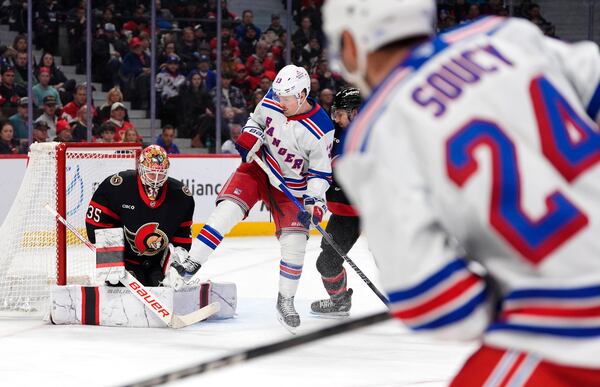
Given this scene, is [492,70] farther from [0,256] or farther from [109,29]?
[109,29]

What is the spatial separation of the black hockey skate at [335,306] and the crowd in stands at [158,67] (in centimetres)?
318

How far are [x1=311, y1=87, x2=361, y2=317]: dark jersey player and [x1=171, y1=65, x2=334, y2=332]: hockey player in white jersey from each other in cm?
24

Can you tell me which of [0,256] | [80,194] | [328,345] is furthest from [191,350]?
[80,194]

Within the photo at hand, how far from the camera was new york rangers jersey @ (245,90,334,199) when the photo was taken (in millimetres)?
4656

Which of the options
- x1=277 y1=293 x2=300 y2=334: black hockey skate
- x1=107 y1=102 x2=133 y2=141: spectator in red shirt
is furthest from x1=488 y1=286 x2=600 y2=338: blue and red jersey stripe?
x1=107 y1=102 x2=133 y2=141: spectator in red shirt

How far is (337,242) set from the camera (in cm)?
504

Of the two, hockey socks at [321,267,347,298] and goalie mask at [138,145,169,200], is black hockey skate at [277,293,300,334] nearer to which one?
hockey socks at [321,267,347,298]

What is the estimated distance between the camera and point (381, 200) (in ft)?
3.83

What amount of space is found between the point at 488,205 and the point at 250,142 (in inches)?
142

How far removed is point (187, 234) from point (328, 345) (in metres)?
0.93

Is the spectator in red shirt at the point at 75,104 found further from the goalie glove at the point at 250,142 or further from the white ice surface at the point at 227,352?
the goalie glove at the point at 250,142

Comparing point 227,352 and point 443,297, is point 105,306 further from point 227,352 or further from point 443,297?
point 443,297

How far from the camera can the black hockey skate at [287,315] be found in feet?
14.9

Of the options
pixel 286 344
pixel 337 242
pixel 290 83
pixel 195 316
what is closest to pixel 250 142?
pixel 290 83
